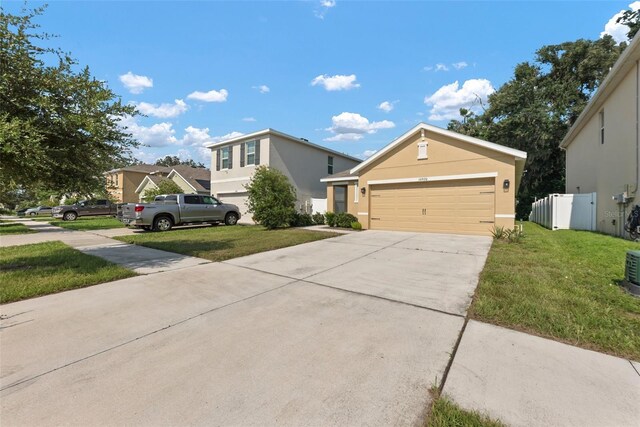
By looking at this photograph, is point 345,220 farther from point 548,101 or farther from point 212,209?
point 548,101

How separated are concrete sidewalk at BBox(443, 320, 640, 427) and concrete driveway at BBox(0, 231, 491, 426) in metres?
0.29

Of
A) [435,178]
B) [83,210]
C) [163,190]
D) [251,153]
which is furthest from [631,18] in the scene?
[83,210]

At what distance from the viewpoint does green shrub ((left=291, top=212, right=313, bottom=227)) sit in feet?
51.0

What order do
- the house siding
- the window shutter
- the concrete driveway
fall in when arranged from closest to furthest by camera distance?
the concrete driveway, the house siding, the window shutter

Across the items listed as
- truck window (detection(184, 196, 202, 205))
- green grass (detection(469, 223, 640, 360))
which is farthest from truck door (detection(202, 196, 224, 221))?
green grass (detection(469, 223, 640, 360))

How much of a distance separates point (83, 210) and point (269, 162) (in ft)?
61.5

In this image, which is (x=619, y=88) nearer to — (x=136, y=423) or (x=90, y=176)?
(x=136, y=423)

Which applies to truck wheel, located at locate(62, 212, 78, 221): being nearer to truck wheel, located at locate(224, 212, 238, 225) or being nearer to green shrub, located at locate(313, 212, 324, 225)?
truck wheel, located at locate(224, 212, 238, 225)

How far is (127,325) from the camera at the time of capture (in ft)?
11.5

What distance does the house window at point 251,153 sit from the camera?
17736 mm

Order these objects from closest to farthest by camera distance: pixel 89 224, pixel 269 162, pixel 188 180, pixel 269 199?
pixel 269 199 → pixel 269 162 → pixel 89 224 → pixel 188 180

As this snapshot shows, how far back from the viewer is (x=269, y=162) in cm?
1678

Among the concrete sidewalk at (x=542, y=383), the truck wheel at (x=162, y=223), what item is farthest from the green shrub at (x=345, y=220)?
the concrete sidewalk at (x=542, y=383)

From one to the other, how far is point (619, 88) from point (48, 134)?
16.8m
